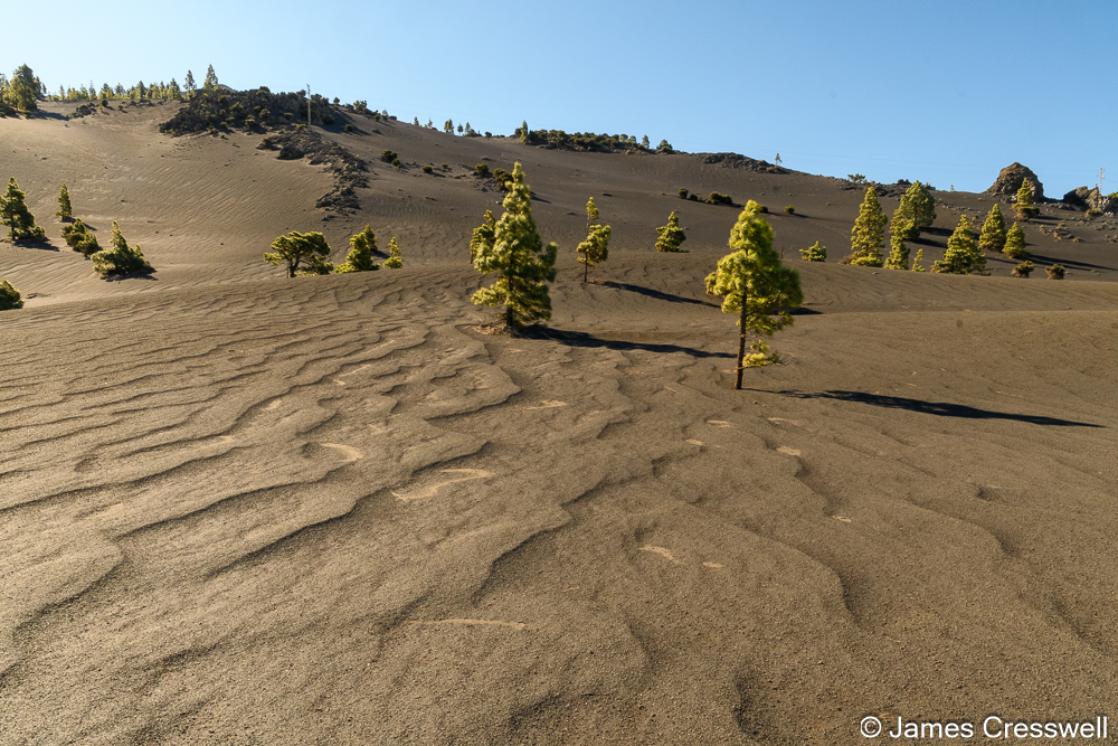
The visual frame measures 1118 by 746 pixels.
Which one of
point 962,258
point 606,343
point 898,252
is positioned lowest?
point 606,343

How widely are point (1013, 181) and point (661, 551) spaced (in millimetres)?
125347

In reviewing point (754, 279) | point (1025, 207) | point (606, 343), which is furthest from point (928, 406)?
point (1025, 207)

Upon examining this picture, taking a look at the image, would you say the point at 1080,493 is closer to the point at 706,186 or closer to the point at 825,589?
the point at 825,589

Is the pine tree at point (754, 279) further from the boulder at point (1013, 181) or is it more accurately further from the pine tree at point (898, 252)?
the boulder at point (1013, 181)

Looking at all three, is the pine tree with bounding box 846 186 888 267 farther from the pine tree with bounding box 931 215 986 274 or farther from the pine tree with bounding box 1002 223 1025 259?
the pine tree with bounding box 1002 223 1025 259

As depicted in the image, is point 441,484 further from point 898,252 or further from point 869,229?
point 869,229

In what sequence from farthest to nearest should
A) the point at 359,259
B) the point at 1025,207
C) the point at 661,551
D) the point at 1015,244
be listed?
the point at 1025,207 → the point at 1015,244 → the point at 359,259 → the point at 661,551

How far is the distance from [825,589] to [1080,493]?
11.3 feet

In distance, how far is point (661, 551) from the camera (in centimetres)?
416

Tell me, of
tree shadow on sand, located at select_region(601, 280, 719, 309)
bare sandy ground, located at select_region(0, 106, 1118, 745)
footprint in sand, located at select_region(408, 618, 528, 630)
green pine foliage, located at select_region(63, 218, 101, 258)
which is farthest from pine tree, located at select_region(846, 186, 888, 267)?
green pine foliage, located at select_region(63, 218, 101, 258)

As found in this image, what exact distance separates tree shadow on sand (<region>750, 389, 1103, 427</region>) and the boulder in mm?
114706

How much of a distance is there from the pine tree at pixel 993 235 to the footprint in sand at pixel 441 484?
69.8m

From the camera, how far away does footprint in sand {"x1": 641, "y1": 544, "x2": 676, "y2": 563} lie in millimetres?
4078

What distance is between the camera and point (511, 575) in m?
3.78
